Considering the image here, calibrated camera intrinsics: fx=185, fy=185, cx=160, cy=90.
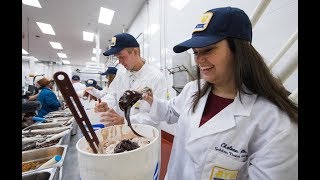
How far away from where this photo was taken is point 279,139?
0.70 meters

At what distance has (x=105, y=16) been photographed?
19.6 ft

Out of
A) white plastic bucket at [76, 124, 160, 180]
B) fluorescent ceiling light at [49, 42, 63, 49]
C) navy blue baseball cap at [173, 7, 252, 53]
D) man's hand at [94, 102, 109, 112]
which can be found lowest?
fluorescent ceiling light at [49, 42, 63, 49]

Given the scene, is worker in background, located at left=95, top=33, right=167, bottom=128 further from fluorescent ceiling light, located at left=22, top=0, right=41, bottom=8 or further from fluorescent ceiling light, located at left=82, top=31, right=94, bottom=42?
fluorescent ceiling light, located at left=82, top=31, right=94, bottom=42

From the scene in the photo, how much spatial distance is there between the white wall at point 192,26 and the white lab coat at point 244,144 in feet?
1.75

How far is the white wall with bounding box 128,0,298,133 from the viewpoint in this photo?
1437 millimetres

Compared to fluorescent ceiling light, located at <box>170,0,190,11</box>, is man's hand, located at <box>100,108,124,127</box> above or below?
below

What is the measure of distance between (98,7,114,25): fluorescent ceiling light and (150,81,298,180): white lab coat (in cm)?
549

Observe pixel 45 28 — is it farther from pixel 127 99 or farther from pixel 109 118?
pixel 127 99

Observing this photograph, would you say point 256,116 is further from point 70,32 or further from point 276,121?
point 70,32

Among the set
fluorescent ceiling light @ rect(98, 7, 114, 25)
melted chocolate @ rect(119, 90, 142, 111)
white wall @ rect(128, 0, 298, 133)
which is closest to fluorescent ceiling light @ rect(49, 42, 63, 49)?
fluorescent ceiling light @ rect(98, 7, 114, 25)

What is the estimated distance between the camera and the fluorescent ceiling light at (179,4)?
313 cm

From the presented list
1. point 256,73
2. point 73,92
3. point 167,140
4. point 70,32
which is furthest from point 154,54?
point 70,32

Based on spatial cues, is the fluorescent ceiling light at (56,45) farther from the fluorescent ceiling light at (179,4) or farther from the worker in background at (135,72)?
the worker in background at (135,72)

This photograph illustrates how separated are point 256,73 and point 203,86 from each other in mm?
344
